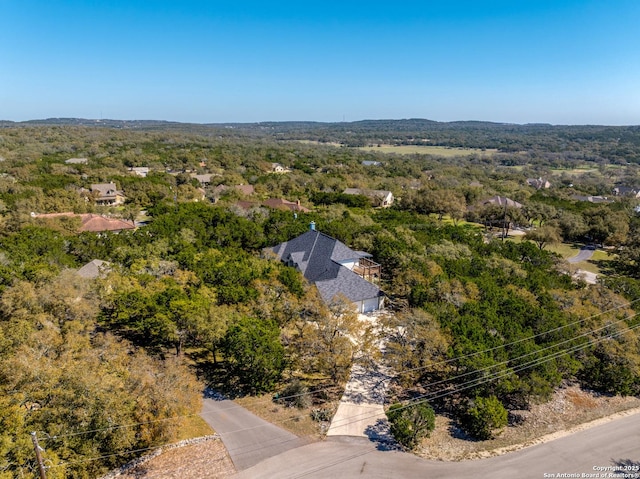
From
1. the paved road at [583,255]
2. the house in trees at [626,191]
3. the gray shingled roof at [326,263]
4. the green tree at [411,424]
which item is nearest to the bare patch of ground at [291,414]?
the green tree at [411,424]

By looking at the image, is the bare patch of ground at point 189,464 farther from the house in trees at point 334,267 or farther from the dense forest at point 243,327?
the house in trees at point 334,267

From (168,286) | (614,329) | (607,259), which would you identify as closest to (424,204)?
(607,259)

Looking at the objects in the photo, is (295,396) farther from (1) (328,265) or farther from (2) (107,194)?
(2) (107,194)

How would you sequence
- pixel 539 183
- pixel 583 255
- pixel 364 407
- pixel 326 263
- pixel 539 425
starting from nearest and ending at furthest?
pixel 539 425 → pixel 364 407 → pixel 326 263 → pixel 583 255 → pixel 539 183

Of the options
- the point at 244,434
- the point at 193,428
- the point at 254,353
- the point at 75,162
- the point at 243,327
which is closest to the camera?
the point at 244,434

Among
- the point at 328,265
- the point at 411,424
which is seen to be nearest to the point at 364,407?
the point at 411,424

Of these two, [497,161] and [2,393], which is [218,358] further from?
[497,161]

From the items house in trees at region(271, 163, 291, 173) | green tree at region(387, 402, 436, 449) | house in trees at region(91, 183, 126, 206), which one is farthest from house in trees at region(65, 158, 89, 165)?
green tree at region(387, 402, 436, 449)

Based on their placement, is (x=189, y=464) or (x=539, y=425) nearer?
(x=189, y=464)
